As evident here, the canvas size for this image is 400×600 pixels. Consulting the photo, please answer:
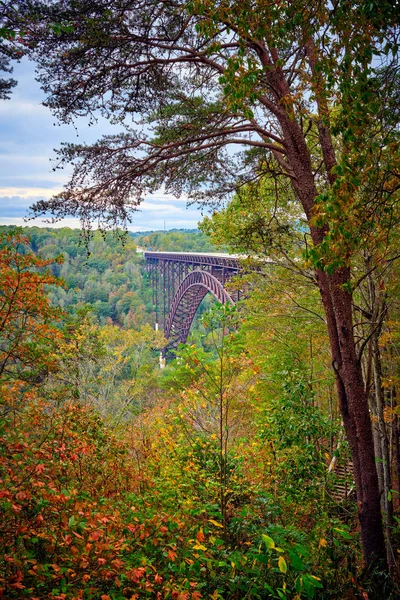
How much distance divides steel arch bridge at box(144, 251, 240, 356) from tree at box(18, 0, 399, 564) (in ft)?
44.9

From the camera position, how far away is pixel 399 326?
4.89 metres

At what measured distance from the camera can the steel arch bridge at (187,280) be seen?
74.2ft

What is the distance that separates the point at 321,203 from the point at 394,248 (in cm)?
208

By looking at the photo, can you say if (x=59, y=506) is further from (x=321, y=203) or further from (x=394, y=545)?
(x=394, y=545)

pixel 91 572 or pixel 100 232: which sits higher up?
pixel 100 232

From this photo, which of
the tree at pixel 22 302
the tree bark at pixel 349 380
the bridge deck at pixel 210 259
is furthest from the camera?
the bridge deck at pixel 210 259

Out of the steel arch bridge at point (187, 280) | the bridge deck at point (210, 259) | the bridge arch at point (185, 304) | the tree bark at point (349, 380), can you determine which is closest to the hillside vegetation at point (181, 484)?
the tree bark at point (349, 380)

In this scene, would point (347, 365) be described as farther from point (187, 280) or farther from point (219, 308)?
point (187, 280)

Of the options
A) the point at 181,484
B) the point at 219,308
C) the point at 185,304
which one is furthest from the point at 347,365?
the point at 185,304

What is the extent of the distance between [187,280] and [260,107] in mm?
24949

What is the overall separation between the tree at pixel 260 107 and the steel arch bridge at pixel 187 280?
1368 centimetres

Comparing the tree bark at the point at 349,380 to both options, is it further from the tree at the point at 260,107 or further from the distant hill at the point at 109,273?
the distant hill at the point at 109,273

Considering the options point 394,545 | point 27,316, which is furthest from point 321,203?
point 394,545

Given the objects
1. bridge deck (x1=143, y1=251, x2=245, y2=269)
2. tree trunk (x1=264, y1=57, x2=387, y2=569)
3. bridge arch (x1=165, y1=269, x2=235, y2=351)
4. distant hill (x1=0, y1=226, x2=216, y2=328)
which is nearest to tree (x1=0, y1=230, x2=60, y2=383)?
tree trunk (x1=264, y1=57, x2=387, y2=569)
